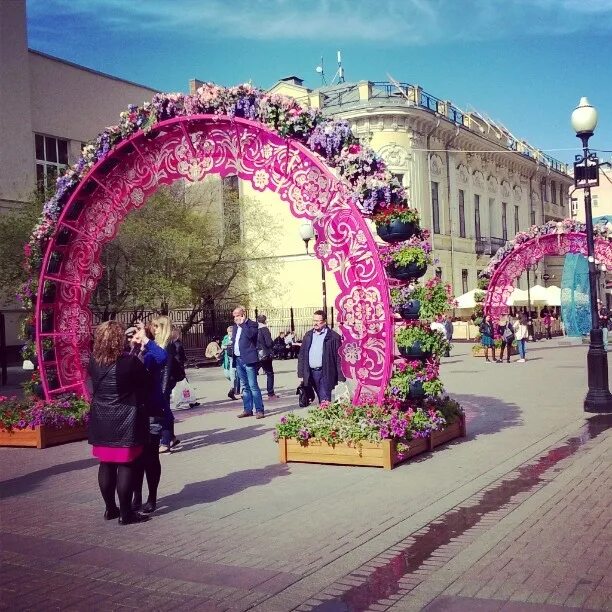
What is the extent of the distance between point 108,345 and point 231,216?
2467 centimetres

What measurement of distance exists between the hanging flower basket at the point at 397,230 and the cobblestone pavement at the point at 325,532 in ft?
8.42

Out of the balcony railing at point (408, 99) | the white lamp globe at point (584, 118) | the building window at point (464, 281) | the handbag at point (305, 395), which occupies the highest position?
the balcony railing at point (408, 99)

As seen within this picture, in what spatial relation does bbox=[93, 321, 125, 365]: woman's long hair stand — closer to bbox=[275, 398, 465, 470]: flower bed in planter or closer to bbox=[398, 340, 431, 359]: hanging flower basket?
bbox=[275, 398, 465, 470]: flower bed in planter

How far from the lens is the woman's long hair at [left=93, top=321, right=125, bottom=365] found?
649 centimetres

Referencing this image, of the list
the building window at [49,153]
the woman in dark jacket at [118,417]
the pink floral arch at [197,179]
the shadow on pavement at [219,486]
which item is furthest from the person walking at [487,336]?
the woman in dark jacket at [118,417]

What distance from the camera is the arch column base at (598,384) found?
468 inches

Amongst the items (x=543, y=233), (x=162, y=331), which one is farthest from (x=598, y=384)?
(x=543, y=233)

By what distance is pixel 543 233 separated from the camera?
26266mm

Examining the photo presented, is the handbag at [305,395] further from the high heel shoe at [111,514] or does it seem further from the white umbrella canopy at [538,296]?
the white umbrella canopy at [538,296]

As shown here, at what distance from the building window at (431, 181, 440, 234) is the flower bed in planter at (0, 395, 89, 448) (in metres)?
31.7

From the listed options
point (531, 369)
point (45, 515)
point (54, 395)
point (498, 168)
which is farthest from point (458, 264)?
A: point (45, 515)

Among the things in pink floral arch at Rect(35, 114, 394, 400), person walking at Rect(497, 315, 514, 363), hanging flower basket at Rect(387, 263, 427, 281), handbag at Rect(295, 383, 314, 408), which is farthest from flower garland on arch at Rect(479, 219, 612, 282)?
hanging flower basket at Rect(387, 263, 427, 281)

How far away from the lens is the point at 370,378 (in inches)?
361

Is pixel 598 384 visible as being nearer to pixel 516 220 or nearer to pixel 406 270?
pixel 406 270
